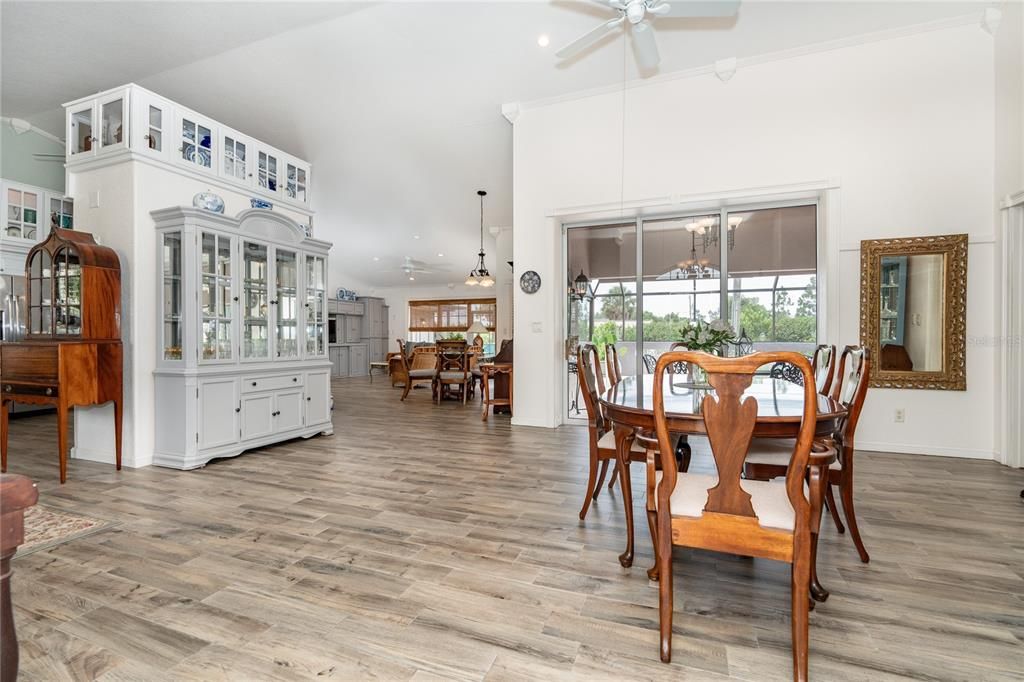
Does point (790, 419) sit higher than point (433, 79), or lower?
lower

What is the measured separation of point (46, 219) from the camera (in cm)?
621

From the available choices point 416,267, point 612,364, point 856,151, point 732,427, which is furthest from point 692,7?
point 416,267

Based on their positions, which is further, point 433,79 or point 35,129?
point 35,129

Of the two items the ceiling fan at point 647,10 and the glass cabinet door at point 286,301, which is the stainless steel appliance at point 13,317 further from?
the ceiling fan at point 647,10

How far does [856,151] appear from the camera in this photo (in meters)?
4.27

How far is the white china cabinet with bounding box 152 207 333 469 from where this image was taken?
3.79m

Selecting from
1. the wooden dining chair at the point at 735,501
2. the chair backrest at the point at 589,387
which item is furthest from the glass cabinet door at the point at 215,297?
the wooden dining chair at the point at 735,501

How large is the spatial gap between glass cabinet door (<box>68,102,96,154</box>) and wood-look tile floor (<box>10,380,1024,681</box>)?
2810 mm

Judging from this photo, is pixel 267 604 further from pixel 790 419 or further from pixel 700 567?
pixel 790 419

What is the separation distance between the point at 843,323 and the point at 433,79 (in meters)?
4.77

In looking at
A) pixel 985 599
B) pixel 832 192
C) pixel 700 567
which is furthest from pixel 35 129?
pixel 985 599

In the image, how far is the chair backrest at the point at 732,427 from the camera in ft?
4.69

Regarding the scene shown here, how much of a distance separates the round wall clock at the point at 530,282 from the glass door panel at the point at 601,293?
46 centimetres

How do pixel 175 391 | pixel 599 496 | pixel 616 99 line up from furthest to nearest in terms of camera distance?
1. pixel 616 99
2. pixel 175 391
3. pixel 599 496
